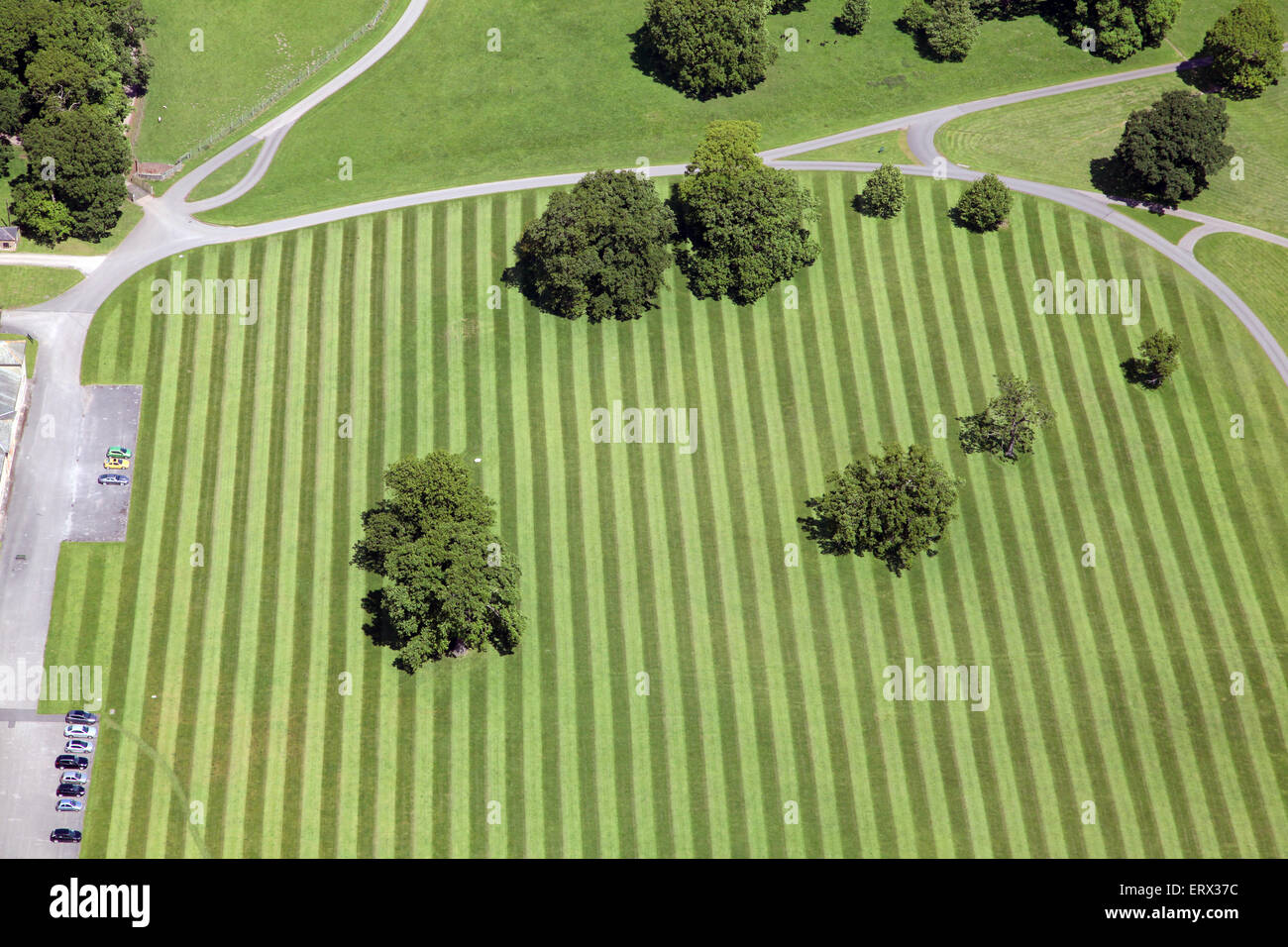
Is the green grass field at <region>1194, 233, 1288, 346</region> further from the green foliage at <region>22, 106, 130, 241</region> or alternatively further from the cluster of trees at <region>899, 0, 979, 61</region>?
the green foliage at <region>22, 106, 130, 241</region>

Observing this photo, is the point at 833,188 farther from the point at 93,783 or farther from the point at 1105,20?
the point at 93,783

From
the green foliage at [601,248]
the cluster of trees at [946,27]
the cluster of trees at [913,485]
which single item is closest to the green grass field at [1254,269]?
the cluster of trees at [913,485]

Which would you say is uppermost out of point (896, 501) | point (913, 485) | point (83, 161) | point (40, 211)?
point (83, 161)

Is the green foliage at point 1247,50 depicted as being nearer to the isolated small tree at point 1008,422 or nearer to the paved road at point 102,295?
the paved road at point 102,295

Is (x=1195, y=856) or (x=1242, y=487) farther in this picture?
(x=1242, y=487)

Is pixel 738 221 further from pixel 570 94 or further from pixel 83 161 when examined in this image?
pixel 83 161

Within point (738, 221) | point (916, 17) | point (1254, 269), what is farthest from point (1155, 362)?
point (916, 17)

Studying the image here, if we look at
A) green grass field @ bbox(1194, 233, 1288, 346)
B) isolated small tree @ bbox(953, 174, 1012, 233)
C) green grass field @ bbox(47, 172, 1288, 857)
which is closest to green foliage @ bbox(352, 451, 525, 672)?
green grass field @ bbox(47, 172, 1288, 857)
